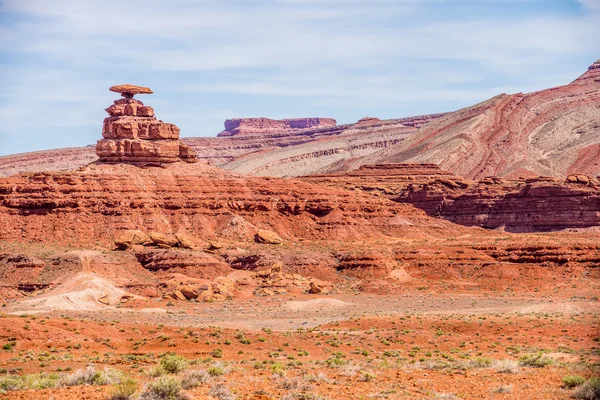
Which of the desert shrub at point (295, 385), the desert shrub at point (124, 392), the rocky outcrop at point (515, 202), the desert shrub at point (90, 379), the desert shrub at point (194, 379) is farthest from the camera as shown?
the rocky outcrop at point (515, 202)

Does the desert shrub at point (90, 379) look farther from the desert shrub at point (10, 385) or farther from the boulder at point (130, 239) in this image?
the boulder at point (130, 239)

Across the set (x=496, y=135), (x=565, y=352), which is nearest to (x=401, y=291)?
(x=565, y=352)

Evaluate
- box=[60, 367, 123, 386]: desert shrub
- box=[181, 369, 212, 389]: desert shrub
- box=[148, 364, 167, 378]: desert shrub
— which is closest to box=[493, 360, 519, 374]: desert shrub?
box=[181, 369, 212, 389]: desert shrub

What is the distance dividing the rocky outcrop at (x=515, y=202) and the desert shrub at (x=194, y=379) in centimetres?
8761

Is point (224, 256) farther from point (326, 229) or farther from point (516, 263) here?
point (516, 263)

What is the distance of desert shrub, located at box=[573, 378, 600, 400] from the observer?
2210 centimetres

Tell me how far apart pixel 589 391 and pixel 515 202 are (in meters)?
92.6

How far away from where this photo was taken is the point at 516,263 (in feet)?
250

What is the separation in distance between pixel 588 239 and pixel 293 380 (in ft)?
212

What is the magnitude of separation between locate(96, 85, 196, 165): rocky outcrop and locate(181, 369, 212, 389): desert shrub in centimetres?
6583

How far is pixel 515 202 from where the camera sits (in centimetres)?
11331

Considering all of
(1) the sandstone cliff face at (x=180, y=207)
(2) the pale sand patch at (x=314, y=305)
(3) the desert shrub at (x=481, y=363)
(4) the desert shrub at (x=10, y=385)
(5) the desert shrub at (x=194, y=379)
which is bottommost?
(2) the pale sand patch at (x=314, y=305)

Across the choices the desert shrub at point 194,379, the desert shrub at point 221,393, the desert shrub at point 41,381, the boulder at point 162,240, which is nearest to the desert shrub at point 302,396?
the desert shrub at point 221,393

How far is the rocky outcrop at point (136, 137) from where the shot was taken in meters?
90.0
